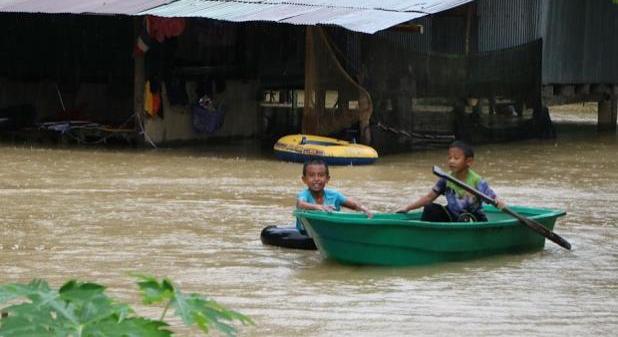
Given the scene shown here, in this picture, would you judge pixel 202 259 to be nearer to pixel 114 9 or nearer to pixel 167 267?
pixel 167 267

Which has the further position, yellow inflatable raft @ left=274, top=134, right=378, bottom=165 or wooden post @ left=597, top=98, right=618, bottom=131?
wooden post @ left=597, top=98, right=618, bottom=131

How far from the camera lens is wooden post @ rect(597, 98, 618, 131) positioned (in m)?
27.4

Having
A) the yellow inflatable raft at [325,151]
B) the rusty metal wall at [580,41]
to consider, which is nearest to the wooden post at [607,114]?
the rusty metal wall at [580,41]

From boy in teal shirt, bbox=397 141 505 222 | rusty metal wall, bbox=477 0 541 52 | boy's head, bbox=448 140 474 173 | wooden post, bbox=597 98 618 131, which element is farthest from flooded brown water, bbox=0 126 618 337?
wooden post, bbox=597 98 618 131

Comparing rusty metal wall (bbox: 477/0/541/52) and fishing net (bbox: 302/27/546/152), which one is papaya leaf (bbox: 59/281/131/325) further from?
rusty metal wall (bbox: 477/0/541/52)

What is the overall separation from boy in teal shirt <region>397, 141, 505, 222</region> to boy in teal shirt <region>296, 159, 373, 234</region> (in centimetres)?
50

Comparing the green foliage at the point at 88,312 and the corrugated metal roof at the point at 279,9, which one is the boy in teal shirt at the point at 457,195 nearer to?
the corrugated metal roof at the point at 279,9

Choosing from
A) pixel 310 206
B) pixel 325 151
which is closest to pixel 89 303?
pixel 310 206

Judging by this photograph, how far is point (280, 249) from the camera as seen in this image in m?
11.1

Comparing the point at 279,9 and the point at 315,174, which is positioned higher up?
the point at 279,9

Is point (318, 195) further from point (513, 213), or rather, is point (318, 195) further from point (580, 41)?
point (580, 41)

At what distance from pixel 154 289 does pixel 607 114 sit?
25146 mm

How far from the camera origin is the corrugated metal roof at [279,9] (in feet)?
59.3

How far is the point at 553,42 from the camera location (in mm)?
22703
